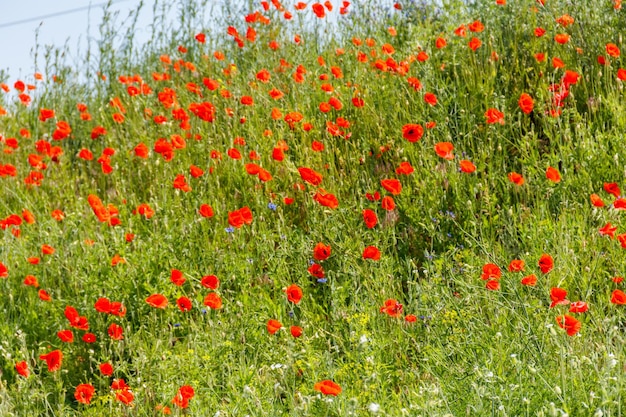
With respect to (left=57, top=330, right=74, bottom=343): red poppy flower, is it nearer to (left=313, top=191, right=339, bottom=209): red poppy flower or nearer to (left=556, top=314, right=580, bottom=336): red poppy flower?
(left=313, top=191, right=339, bottom=209): red poppy flower

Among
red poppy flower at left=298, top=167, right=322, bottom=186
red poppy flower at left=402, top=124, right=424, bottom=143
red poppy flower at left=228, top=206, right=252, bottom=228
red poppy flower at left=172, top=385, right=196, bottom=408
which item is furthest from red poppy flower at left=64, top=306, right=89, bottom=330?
red poppy flower at left=402, top=124, right=424, bottom=143

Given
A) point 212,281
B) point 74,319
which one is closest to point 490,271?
point 212,281

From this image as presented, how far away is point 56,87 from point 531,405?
17.7 feet

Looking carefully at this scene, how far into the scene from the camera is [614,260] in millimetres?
3279

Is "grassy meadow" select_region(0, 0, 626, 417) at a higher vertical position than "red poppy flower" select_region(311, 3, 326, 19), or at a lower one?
lower

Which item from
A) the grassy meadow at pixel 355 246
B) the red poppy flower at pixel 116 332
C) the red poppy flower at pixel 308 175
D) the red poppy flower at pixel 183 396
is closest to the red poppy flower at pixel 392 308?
the grassy meadow at pixel 355 246

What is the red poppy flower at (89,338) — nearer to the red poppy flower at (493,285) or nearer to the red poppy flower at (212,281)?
→ the red poppy flower at (212,281)

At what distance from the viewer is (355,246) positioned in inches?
144

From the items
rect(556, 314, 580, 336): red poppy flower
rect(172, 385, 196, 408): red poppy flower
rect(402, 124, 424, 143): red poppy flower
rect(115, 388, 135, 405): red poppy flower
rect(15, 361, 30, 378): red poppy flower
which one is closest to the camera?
rect(556, 314, 580, 336): red poppy flower

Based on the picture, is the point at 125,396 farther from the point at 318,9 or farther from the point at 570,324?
the point at 318,9

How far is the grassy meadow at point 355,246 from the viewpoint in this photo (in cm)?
280

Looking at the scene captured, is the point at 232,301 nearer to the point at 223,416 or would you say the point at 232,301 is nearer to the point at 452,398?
the point at 223,416

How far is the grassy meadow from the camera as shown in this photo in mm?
2803

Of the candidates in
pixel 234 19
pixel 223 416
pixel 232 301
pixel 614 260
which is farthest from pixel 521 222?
pixel 234 19
